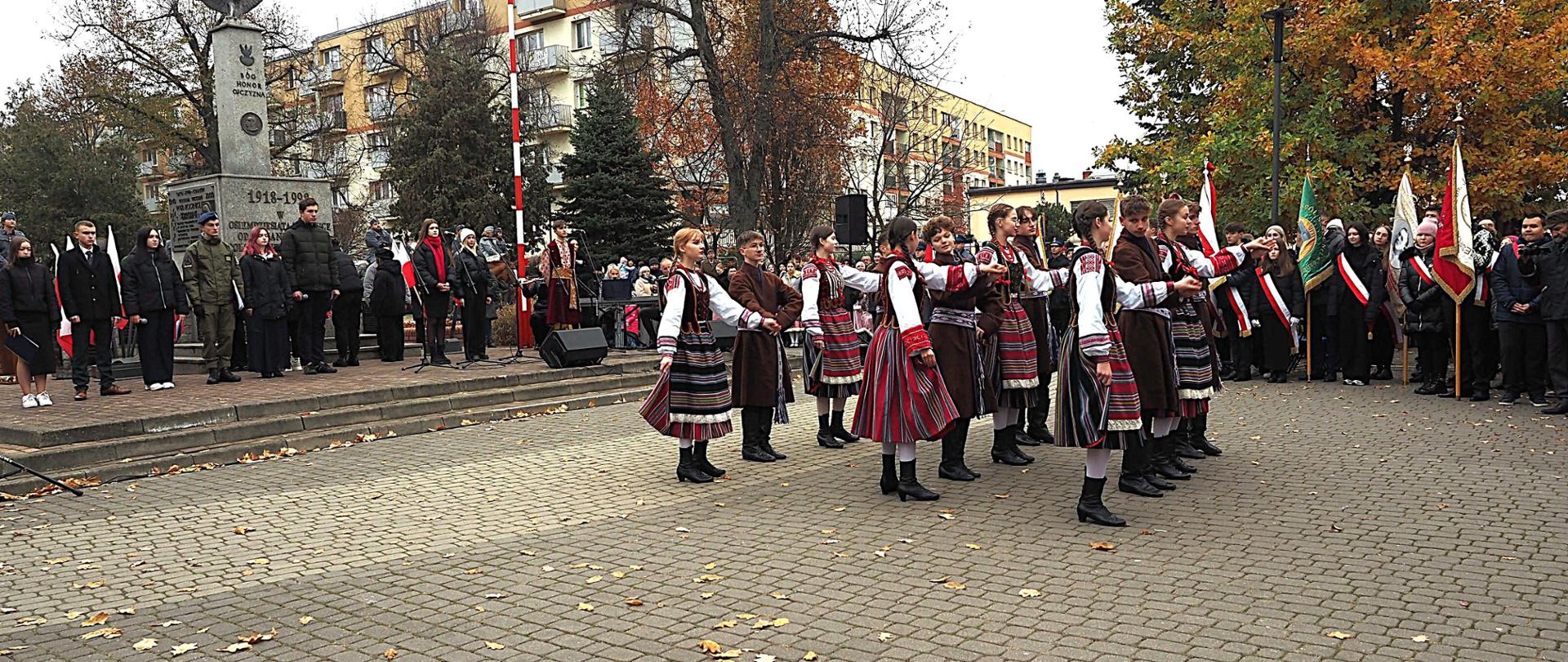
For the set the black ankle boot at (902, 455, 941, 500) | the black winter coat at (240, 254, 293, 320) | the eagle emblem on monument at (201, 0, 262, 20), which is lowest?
the black ankle boot at (902, 455, 941, 500)

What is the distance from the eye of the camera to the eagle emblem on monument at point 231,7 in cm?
1542

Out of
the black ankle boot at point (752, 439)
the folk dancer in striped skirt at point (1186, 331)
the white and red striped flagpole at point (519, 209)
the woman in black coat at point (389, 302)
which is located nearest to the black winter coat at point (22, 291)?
the woman in black coat at point (389, 302)

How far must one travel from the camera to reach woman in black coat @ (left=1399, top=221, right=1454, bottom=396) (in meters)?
12.7

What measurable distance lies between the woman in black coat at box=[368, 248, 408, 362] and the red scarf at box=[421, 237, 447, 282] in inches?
23.9

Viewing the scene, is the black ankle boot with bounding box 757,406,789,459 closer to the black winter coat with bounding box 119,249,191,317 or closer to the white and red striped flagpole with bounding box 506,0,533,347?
the black winter coat with bounding box 119,249,191,317

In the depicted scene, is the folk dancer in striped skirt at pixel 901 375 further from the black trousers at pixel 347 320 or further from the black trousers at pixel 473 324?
the black trousers at pixel 347 320

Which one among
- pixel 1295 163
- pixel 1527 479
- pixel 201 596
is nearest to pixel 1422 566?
pixel 1527 479

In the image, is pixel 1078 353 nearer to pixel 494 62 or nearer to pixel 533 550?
pixel 533 550

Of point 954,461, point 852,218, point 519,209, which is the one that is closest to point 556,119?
point 519,209

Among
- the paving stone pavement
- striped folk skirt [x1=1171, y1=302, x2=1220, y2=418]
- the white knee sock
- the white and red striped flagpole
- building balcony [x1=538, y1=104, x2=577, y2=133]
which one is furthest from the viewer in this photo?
building balcony [x1=538, y1=104, x2=577, y2=133]

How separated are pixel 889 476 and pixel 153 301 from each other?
8324 mm

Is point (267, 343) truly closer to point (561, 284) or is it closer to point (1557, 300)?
point (561, 284)

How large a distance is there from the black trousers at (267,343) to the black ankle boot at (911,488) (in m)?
8.76

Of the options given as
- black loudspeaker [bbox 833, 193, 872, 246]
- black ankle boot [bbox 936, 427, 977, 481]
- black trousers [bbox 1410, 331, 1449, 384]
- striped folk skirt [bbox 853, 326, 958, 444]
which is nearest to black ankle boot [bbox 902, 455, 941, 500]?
striped folk skirt [bbox 853, 326, 958, 444]
